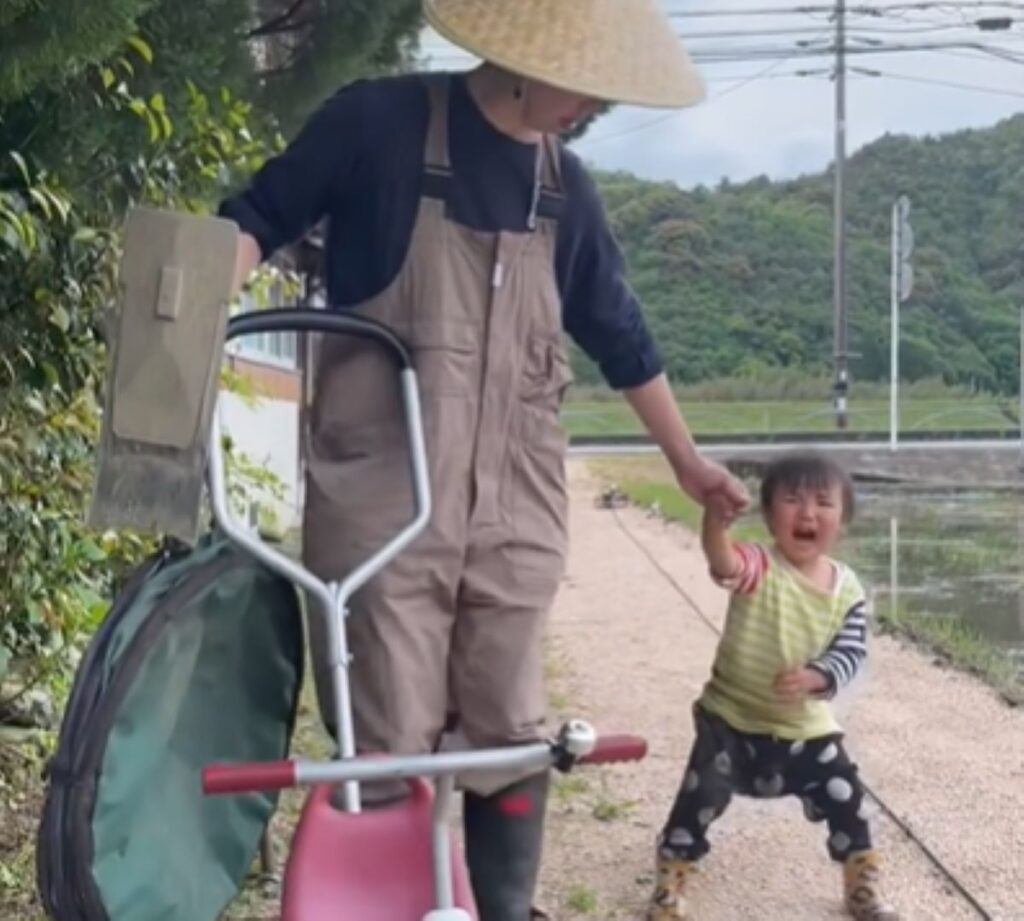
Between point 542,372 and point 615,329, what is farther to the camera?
point 615,329

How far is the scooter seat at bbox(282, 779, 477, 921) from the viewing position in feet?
7.32

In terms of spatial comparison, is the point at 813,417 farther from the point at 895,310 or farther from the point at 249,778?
the point at 249,778

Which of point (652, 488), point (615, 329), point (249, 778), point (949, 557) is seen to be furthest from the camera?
point (652, 488)


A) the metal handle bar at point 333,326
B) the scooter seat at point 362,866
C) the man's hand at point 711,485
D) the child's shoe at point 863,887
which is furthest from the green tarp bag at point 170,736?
the child's shoe at point 863,887

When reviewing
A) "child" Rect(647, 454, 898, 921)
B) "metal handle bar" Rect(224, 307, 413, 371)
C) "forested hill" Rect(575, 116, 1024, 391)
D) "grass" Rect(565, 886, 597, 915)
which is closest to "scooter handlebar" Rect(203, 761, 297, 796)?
"metal handle bar" Rect(224, 307, 413, 371)

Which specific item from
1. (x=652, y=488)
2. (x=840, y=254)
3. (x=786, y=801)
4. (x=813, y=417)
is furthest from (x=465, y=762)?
(x=840, y=254)

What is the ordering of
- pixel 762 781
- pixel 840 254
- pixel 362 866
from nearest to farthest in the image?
1. pixel 362 866
2. pixel 762 781
3. pixel 840 254

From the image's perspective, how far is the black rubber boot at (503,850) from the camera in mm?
2758

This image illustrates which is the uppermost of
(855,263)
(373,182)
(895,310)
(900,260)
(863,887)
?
(855,263)

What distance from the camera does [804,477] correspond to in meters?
3.71

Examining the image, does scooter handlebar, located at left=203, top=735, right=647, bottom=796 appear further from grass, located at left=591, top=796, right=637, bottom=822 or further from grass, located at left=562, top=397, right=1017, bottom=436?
grass, located at left=562, top=397, right=1017, bottom=436

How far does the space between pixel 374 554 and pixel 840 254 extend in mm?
32984

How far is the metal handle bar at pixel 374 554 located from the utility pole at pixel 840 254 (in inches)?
1213

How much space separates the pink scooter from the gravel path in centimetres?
159
